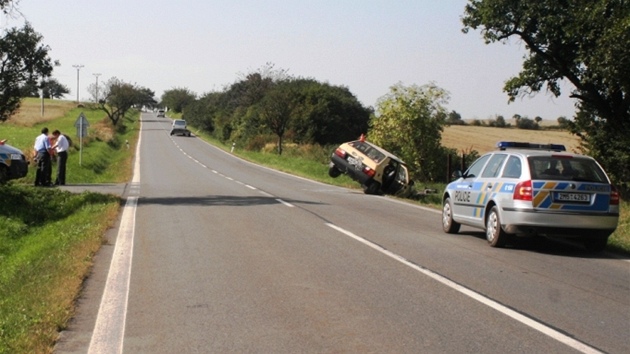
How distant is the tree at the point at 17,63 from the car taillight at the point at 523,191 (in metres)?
13.1

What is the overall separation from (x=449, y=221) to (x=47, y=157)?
14807 millimetres

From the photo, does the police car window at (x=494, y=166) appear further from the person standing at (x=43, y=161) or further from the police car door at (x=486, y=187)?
the person standing at (x=43, y=161)

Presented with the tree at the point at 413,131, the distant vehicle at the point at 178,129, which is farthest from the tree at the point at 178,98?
the tree at the point at 413,131

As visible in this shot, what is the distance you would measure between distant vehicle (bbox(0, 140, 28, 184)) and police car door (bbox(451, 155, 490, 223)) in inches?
565

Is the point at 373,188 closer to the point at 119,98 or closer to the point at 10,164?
the point at 10,164

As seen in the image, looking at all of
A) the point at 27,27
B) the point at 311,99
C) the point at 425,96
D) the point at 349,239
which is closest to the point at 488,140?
the point at 311,99

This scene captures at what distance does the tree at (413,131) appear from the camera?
144 ft

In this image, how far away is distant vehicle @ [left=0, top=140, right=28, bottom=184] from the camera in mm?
23828

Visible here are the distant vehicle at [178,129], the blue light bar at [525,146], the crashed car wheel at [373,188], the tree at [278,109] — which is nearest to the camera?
the blue light bar at [525,146]

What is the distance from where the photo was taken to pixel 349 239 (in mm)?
13188

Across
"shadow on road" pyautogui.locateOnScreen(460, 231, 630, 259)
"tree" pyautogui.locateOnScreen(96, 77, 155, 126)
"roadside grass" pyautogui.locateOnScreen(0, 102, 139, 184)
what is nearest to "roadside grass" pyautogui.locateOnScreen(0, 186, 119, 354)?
"shadow on road" pyautogui.locateOnScreen(460, 231, 630, 259)

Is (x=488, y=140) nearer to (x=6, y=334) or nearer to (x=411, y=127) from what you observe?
(x=411, y=127)

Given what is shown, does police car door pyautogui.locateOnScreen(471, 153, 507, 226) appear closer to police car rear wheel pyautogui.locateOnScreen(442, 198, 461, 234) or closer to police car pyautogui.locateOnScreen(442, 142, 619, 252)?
police car pyautogui.locateOnScreen(442, 142, 619, 252)

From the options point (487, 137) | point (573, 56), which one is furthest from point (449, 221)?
point (487, 137)
